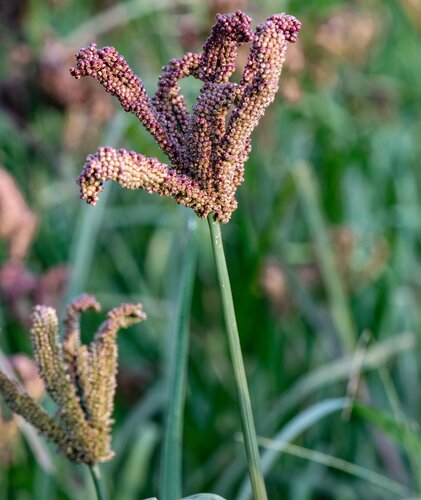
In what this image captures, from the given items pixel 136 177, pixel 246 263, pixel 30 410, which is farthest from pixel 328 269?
pixel 136 177

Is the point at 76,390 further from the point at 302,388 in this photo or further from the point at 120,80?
the point at 302,388

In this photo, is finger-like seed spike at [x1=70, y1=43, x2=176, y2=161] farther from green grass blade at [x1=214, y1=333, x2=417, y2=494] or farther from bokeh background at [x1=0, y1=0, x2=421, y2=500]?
green grass blade at [x1=214, y1=333, x2=417, y2=494]

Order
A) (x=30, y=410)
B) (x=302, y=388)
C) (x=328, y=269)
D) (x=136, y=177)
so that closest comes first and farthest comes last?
1. (x=136, y=177)
2. (x=30, y=410)
3. (x=302, y=388)
4. (x=328, y=269)

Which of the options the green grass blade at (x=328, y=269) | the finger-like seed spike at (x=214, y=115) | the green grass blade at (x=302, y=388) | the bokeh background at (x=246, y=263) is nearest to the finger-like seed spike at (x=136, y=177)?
the finger-like seed spike at (x=214, y=115)

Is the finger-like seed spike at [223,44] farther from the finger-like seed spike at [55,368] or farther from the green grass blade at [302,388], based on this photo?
the green grass blade at [302,388]

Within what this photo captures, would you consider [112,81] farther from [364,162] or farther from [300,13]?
[364,162]

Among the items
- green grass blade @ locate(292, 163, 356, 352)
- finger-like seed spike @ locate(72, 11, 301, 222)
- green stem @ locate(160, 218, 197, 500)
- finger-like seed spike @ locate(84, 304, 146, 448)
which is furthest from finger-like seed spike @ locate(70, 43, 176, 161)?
green grass blade @ locate(292, 163, 356, 352)
